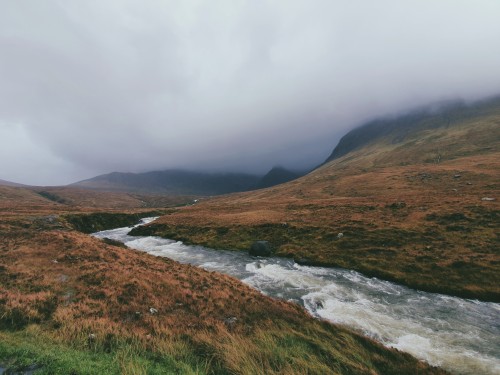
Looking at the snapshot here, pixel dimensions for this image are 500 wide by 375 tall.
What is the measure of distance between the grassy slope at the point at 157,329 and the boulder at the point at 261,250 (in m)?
14.4

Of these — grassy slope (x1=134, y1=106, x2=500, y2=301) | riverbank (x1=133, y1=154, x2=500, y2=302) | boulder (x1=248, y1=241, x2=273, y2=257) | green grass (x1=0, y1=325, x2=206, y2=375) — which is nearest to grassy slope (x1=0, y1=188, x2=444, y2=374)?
green grass (x1=0, y1=325, x2=206, y2=375)

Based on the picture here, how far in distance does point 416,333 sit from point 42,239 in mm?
39365

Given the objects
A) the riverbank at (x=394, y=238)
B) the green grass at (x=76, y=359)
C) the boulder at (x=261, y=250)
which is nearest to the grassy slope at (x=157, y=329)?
the green grass at (x=76, y=359)

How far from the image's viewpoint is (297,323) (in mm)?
15859

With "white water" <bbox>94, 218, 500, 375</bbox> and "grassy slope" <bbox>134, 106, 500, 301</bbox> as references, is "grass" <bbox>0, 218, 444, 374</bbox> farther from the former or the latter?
"grassy slope" <bbox>134, 106, 500, 301</bbox>

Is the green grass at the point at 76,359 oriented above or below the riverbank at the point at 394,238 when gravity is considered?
above

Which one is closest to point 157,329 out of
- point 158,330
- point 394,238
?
point 158,330

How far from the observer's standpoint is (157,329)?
43.7 feet

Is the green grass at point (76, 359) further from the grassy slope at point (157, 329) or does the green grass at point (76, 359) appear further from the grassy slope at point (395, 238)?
the grassy slope at point (395, 238)

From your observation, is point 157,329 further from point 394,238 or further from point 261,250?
point 394,238

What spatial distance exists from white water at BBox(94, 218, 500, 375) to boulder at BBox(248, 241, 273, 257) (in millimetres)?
4056

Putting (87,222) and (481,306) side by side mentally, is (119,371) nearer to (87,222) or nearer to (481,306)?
(481,306)

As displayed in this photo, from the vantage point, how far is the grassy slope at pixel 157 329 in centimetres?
997

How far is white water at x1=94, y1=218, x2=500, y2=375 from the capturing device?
14.6 meters
